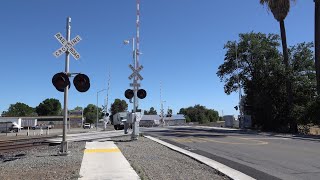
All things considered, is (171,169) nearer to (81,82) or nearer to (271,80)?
(81,82)

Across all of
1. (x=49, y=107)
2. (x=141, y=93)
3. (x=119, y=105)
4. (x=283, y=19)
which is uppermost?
(x=49, y=107)

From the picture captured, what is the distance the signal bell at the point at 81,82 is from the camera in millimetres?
15305

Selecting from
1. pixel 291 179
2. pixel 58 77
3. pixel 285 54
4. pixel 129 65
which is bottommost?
pixel 291 179

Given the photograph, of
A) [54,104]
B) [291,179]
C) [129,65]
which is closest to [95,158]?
[291,179]

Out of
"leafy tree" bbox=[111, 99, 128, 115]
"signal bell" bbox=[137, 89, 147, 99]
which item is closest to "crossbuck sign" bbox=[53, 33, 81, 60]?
"signal bell" bbox=[137, 89, 147, 99]

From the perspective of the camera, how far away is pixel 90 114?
581 ft

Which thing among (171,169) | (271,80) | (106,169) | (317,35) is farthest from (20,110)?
(171,169)

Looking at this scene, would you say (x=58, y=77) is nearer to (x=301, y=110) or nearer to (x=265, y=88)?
(x=301, y=110)

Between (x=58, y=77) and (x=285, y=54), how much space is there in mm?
31766

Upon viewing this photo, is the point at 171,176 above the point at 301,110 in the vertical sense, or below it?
below

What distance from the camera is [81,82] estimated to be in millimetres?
15336

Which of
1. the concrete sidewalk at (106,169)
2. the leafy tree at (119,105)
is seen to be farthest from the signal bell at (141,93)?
the leafy tree at (119,105)

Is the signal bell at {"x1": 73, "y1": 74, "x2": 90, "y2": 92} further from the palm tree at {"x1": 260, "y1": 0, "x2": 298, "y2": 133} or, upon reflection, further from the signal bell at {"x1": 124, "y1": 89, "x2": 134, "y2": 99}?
the palm tree at {"x1": 260, "y1": 0, "x2": 298, "y2": 133}

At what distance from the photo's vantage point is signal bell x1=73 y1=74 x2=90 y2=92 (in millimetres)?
15305
